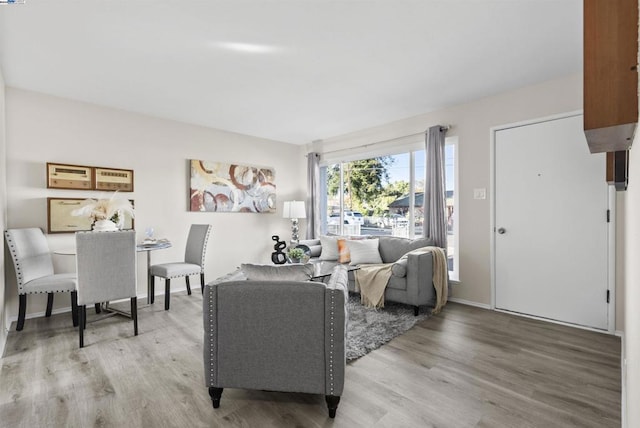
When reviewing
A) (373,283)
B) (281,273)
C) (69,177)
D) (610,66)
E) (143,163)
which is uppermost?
(143,163)

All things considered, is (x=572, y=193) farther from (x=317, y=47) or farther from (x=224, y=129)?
(x=224, y=129)

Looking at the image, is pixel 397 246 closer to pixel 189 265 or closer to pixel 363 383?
pixel 363 383

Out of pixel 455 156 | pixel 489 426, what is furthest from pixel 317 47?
pixel 489 426

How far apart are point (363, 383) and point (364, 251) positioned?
94.1 inches

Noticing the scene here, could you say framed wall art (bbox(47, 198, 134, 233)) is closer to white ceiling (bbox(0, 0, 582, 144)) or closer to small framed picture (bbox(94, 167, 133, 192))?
small framed picture (bbox(94, 167, 133, 192))

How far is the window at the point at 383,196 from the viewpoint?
13.9 feet

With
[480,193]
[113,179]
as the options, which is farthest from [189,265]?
[480,193]

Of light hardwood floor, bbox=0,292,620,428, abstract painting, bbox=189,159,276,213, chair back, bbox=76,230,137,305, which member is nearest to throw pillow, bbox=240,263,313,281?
light hardwood floor, bbox=0,292,620,428

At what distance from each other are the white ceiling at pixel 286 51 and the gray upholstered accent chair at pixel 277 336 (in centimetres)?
190

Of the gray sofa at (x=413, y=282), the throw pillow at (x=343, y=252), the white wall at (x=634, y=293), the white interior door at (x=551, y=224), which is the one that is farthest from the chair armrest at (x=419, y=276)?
the white wall at (x=634, y=293)

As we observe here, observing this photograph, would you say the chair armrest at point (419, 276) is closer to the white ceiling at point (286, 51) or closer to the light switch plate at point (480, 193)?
the light switch plate at point (480, 193)

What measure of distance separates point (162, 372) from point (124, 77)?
281 centimetres

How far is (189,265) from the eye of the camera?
414 cm

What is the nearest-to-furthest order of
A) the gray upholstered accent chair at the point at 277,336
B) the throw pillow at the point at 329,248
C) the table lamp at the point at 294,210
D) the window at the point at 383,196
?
1. the gray upholstered accent chair at the point at 277,336
2. the window at the point at 383,196
3. the throw pillow at the point at 329,248
4. the table lamp at the point at 294,210
